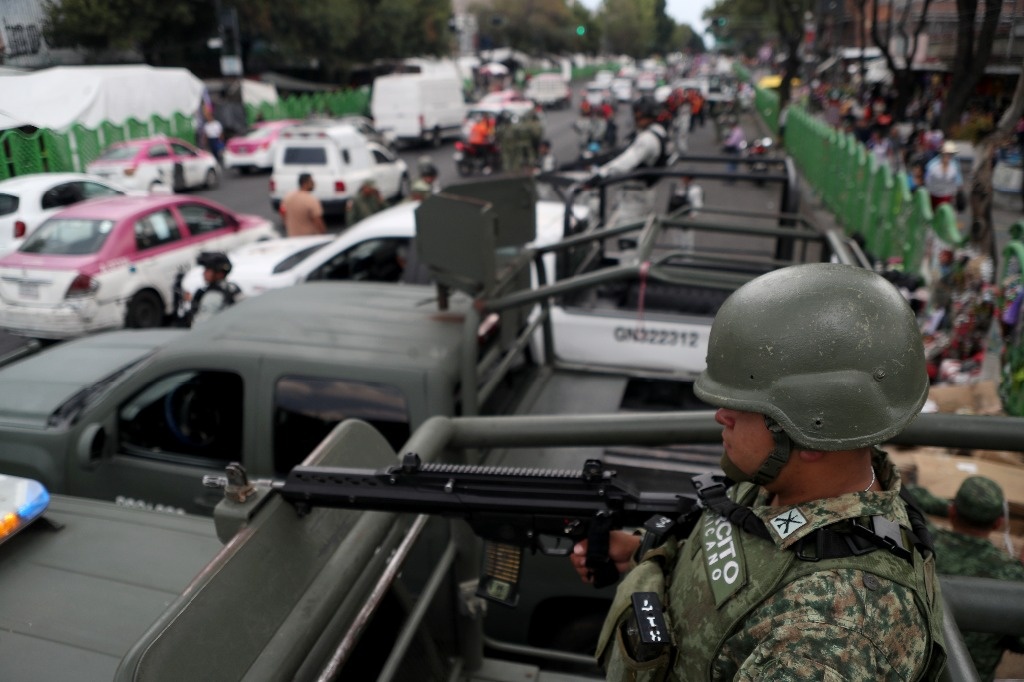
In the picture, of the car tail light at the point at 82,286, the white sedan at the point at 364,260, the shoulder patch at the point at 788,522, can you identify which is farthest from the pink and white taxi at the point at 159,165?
the shoulder patch at the point at 788,522

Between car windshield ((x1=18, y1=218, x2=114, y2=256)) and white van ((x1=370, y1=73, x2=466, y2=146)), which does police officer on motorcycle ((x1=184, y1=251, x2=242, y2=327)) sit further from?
white van ((x1=370, y1=73, x2=466, y2=146))

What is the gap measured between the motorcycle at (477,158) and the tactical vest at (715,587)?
21134 mm

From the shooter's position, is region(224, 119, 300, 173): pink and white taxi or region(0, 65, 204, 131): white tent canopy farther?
region(224, 119, 300, 173): pink and white taxi

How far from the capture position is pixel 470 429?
2445 mm

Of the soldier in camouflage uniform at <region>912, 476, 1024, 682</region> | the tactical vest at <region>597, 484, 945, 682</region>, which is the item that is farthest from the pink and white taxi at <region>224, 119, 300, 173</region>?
the tactical vest at <region>597, 484, 945, 682</region>

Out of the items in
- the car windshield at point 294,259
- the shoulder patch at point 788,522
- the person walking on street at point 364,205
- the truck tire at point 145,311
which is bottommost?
the truck tire at point 145,311

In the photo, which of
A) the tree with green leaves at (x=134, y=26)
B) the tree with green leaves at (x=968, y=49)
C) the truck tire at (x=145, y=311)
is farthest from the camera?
the truck tire at (x=145, y=311)

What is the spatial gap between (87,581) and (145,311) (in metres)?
6.78

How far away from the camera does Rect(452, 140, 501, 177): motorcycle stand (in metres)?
22.2

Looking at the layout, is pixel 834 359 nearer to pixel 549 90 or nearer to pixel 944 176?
pixel 944 176

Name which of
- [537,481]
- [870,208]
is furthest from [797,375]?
[870,208]

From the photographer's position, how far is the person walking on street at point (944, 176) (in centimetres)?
1155

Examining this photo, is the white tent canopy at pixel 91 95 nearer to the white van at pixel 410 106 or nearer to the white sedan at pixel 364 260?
the white sedan at pixel 364 260

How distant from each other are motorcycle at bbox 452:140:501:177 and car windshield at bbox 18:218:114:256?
14.8 m
